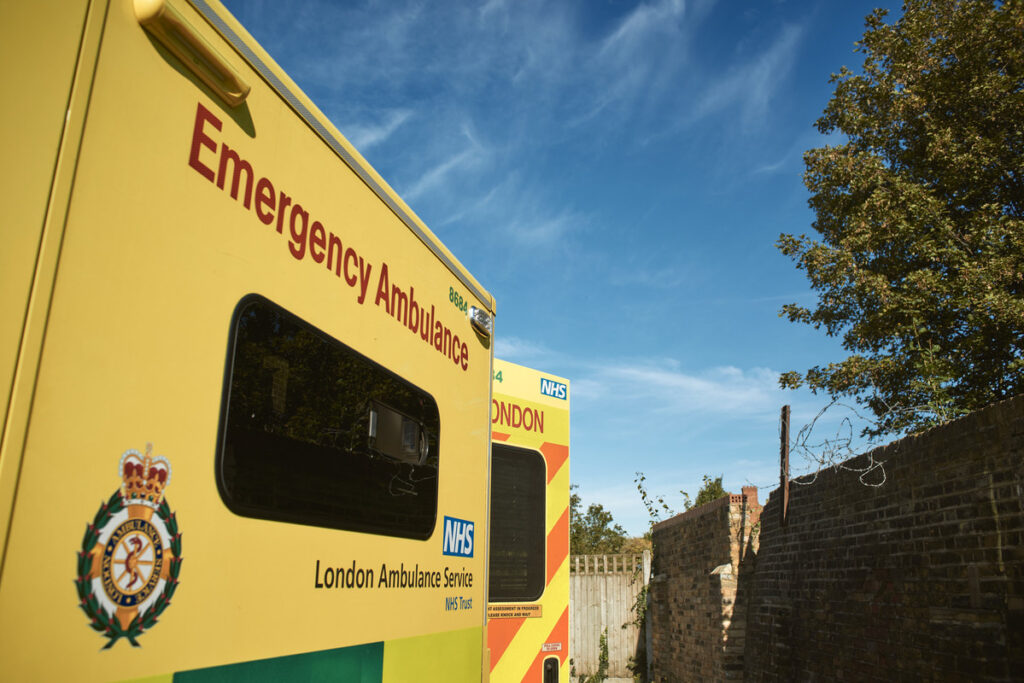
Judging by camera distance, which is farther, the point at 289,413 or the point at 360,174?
the point at 360,174

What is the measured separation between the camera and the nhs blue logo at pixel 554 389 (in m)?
4.67

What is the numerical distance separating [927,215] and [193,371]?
1388 cm

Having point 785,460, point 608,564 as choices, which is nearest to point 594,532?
point 608,564

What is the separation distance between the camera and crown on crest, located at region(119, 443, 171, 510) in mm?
1335

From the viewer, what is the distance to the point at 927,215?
12.8m

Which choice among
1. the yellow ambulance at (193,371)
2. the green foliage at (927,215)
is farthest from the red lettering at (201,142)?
the green foliage at (927,215)

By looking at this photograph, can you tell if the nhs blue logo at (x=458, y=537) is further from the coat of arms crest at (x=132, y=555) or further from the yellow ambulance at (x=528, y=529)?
the coat of arms crest at (x=132, y=555)

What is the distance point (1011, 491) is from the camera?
4.65m

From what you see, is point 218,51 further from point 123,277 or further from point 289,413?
point 289,413

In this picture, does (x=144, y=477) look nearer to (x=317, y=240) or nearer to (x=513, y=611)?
(x=317, y=240)

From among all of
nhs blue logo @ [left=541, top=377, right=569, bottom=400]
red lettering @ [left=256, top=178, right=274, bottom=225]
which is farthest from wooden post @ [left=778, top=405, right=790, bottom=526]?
red lettering @ [left=256, top=178, right=274, bottom=225]

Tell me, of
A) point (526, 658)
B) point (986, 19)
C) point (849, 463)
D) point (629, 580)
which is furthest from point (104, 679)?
point (986, 19)

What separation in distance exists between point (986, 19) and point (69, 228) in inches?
605

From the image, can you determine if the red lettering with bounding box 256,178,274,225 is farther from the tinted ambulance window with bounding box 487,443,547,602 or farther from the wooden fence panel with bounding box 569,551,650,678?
the wooden fence panel with bounding box 569,551,650,678
